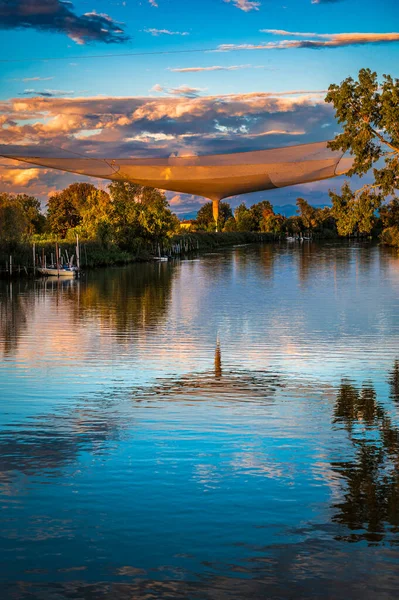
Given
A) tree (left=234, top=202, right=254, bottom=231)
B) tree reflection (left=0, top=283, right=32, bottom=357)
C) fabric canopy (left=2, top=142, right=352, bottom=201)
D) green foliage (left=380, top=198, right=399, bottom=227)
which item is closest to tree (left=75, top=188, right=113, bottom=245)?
fabric canopy (left=2, top=142, right=352, bottom=201)

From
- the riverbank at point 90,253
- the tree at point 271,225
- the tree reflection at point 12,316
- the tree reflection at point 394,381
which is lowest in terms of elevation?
the tree reflection at point 394,381

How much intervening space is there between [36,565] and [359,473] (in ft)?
6.97

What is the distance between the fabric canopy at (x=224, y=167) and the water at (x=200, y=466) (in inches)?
425

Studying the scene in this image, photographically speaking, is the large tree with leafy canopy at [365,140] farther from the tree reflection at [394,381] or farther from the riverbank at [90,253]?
the riverbank at [90,253]

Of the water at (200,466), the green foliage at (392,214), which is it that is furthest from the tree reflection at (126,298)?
the green foliage at (392,214)

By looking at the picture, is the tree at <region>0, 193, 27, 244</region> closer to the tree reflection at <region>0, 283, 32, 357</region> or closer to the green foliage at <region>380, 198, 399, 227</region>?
the tree reflection at <region>0, 283, 32, 357</region>

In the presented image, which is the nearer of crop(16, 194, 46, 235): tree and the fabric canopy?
the fabric canopy

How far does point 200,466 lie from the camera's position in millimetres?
5203

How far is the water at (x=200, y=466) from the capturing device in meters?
3.65

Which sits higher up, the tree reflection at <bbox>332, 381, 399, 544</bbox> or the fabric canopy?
the fabric canopy

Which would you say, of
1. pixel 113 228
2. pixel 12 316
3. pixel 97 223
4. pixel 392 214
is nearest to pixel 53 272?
pixel 97 223

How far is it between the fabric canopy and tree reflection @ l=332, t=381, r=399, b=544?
14656 millimetres

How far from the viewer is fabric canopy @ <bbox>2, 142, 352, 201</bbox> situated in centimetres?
2231

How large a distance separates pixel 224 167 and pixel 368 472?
21.0 metres
